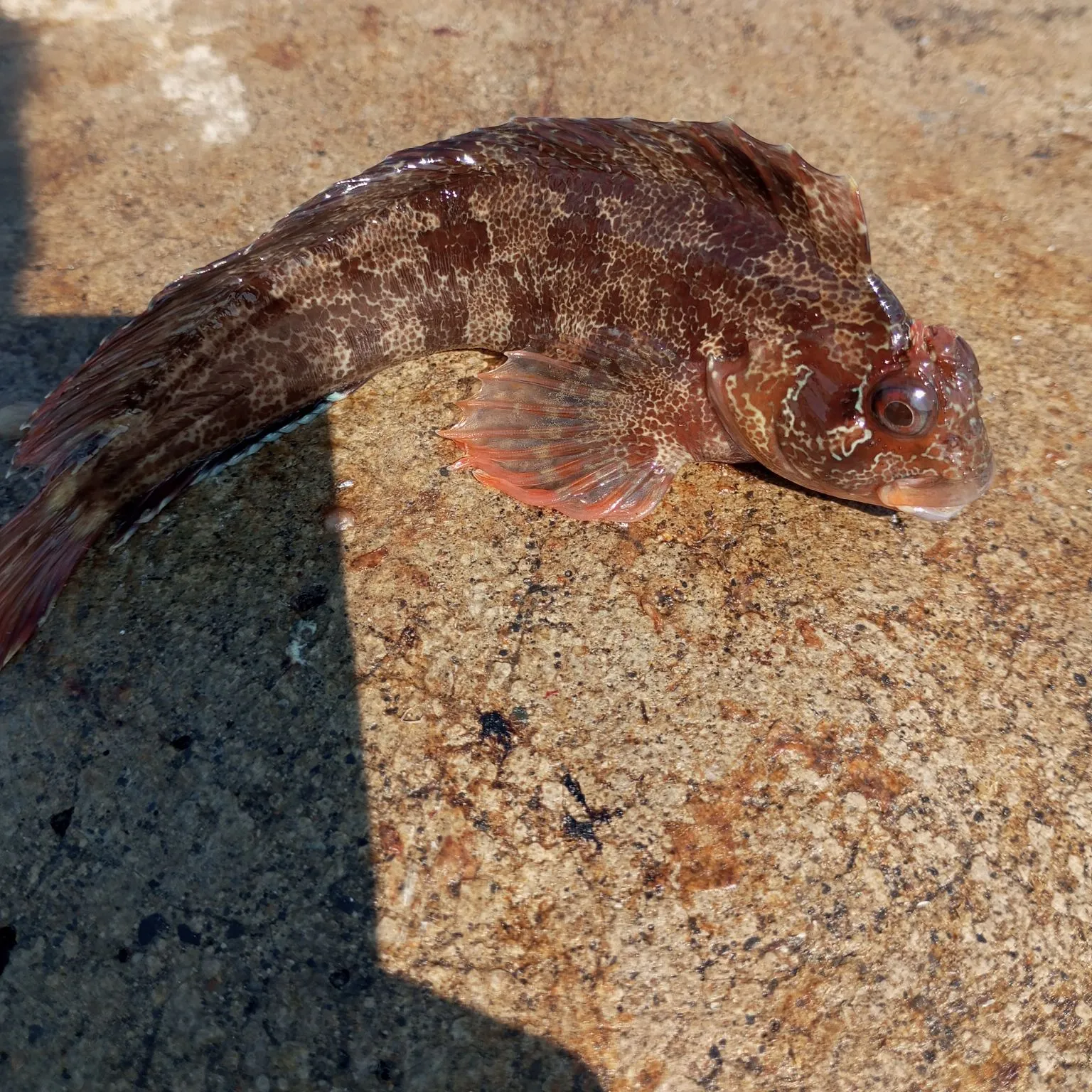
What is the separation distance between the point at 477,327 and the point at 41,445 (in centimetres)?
170

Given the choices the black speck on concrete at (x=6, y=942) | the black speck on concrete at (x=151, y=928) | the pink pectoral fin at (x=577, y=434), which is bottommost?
the black speck on concrete at (x=6, y=942)

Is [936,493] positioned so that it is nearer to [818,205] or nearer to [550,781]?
[818,205]

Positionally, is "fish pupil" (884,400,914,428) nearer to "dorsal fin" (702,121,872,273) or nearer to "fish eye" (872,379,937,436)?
"fish eye" (872,379,937,436)

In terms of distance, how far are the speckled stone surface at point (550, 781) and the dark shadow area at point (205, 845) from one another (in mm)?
10

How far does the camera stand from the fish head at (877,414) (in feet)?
9.12

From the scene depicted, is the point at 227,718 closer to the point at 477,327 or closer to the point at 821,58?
the point at 477,327

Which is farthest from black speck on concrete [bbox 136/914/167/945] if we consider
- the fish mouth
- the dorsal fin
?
the dorsal fin

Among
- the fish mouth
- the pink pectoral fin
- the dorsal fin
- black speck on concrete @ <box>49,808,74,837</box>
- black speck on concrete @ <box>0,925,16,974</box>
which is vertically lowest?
black speck on concrete @ <box>0,925,16,974</box>

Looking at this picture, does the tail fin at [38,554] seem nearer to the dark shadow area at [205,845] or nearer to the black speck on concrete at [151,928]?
the dark shadow area at [205,845]

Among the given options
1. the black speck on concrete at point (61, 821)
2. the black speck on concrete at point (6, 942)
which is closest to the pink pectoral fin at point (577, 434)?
the black speck on concrete at point (61, 821)

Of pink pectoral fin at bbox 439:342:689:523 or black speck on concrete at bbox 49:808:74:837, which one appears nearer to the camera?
black speck on concrete at bbox 49:808:74:837

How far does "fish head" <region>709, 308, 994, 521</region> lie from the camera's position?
278 cm

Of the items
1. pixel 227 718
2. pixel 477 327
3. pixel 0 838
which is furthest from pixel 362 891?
pixel 477 327

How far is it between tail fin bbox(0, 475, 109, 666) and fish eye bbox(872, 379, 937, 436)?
2.73 metres
